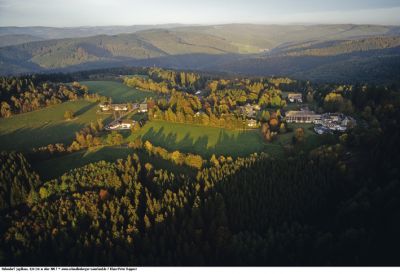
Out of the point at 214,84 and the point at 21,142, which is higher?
the point at 214,84

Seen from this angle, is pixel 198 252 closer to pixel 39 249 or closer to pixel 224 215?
pixel 224 215

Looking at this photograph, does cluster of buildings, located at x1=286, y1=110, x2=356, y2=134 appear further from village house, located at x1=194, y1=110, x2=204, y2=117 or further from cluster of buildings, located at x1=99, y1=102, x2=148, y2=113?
cluster of buildings, located at x1=99, y1=102, x2=148, y2=113

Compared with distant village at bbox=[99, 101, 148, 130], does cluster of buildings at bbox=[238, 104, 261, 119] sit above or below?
above

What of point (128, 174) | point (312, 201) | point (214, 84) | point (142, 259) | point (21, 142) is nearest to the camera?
point (142, 259)

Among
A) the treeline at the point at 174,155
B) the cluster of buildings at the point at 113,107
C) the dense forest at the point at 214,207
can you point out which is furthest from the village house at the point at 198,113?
the cluster of buildings at the point at 113,107

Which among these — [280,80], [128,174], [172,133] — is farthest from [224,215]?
[280,80]

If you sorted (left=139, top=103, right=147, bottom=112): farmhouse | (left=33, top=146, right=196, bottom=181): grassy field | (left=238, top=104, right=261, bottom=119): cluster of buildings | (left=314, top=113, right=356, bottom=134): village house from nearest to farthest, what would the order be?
(left=33, top=146, right=196, bottom=181): grassy field → (left=314, top=113, right=356, bottom=134): village house → (left=238, top=104, right=261, bottom=119): cluster of buildings → (left=139, top=103, right=147, bottom=112): farmhouse

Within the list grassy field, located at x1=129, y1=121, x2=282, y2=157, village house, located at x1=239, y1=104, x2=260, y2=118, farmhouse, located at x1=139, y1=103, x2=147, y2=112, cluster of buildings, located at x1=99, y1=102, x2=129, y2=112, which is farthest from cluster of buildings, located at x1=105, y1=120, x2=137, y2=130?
village house, located at x1=239, y1=104, x2=260, y2=118

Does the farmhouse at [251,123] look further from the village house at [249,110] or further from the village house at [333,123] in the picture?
the village house at [333,123]
